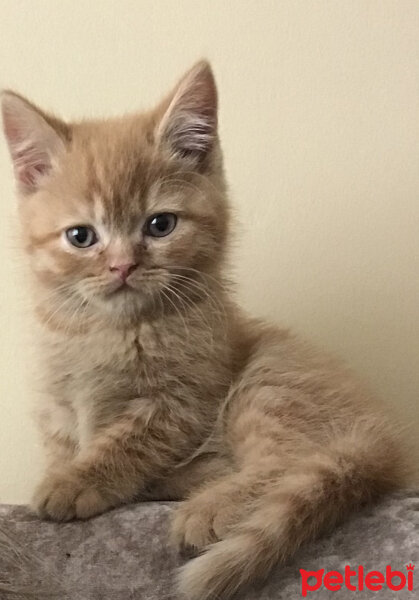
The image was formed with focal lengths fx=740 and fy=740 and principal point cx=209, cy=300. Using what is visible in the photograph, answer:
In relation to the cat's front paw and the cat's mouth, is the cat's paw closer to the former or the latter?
the cat's front paw

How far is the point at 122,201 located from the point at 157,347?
22cm

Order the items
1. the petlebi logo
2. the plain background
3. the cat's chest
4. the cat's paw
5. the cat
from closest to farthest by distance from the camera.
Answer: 1. the petlebi logo
2. the cat's paw
3. the cat
4. the cat's chest
5. the plain background

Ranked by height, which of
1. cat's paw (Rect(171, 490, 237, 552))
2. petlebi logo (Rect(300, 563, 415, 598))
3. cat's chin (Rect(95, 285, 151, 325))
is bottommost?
cat's paw (Rect(171, 490, 237, 552))

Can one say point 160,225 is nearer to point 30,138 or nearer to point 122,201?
point 122,201

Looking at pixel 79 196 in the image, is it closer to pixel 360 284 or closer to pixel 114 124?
pixel 114 124

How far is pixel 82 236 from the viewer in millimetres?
1112

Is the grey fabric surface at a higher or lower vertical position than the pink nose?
lower

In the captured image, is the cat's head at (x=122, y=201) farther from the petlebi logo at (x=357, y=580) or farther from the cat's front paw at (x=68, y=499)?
the petlebi logo at (x=357, y=580)

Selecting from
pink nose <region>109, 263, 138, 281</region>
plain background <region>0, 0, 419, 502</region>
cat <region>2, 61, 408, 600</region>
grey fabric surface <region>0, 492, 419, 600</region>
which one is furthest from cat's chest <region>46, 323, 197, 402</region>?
plain background <region>0, 0, 419, 502</region>

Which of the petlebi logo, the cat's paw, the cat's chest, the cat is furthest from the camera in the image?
the cat's chest

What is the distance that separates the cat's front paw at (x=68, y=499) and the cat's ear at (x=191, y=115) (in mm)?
532

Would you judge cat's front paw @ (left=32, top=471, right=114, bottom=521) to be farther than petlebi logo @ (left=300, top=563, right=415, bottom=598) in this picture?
Yes

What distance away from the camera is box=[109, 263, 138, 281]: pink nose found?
1058 mm

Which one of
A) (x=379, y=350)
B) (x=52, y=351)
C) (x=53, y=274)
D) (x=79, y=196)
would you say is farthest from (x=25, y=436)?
(x=379, y=350)
